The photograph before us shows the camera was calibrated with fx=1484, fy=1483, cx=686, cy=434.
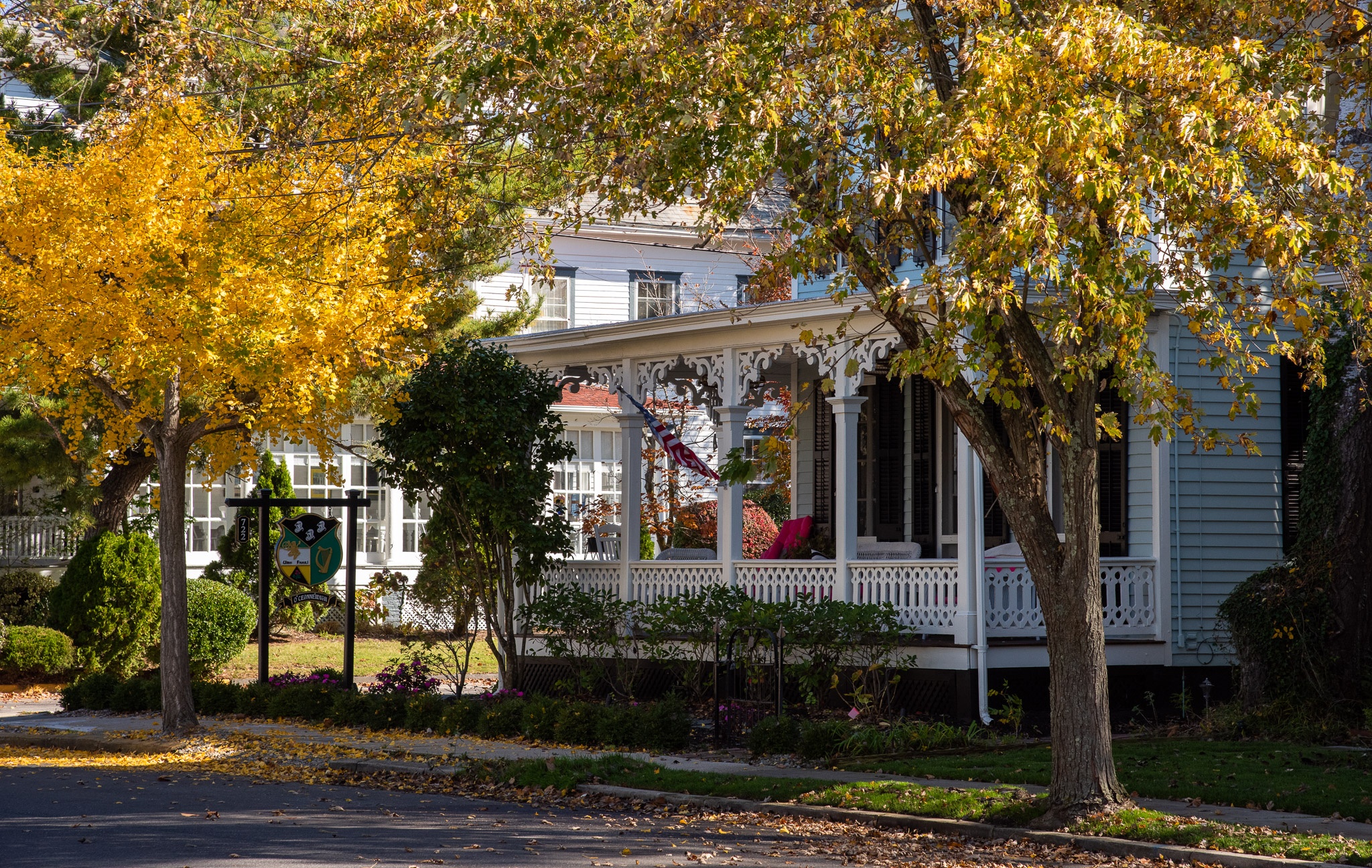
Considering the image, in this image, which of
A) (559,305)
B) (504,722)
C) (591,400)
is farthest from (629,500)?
(559,305)

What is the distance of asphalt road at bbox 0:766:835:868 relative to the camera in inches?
337

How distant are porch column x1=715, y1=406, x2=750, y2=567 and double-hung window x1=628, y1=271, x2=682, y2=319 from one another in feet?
57.1

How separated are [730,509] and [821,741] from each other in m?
4.50

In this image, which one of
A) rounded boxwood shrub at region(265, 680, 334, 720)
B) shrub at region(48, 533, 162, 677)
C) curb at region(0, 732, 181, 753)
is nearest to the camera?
curb at region(0, 732, 181, 753)

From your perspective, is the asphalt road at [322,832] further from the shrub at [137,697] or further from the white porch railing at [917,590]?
the shrub at [137,697]

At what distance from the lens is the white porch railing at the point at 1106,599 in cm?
1516

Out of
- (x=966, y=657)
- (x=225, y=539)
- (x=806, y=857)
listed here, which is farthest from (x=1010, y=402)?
(x=225, y=539)

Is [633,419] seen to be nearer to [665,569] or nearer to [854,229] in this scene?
[665,569]

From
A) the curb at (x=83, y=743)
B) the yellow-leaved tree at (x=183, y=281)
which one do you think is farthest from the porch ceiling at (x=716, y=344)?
the curb at (x=83, y=743)

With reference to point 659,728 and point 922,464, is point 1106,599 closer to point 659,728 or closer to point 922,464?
point 922,464

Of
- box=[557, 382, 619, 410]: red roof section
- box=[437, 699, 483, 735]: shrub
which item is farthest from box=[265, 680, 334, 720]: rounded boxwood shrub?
box=[557, 382, 619, 410]: red roof section

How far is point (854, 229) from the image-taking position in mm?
10344

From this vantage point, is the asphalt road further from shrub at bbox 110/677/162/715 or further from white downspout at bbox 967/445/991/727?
shrub at bbox 110/677/162/715

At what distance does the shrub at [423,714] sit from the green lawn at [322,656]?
725cm
